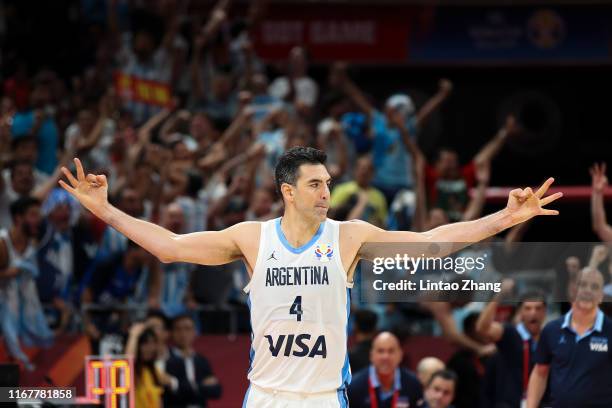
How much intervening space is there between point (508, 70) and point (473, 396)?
8.62 m

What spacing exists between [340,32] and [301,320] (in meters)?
A: 11.8

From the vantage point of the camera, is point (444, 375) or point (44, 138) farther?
point (44, 138)

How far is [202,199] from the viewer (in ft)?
45.6

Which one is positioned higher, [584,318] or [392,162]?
[392,162]

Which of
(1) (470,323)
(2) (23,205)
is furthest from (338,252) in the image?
(2) (23,205)

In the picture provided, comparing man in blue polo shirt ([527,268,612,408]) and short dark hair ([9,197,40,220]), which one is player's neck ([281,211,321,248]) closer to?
man in blue polo shirt ([527,268,612,408])

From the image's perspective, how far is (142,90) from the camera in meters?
16.4

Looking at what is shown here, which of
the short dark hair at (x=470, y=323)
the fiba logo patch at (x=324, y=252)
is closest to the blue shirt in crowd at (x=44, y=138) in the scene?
the short dark hair at (x=470, y=323)

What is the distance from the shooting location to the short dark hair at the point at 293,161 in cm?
781

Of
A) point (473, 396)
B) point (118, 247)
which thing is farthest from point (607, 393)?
point (118, 247)

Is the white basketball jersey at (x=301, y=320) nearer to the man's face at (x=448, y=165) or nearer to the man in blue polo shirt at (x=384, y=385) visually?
the man in blue polo shirt at (x=384, y=385)

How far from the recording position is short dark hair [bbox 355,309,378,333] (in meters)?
12.2

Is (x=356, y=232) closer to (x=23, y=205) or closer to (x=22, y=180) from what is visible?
(x=23, y=205)

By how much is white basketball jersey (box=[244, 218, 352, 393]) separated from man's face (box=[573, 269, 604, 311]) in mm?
2483
